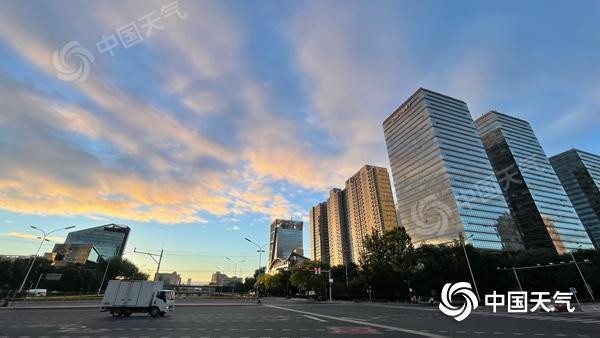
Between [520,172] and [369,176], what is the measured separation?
83172 mm

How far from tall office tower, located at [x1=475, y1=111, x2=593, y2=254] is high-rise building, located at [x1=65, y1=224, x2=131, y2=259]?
705 ft

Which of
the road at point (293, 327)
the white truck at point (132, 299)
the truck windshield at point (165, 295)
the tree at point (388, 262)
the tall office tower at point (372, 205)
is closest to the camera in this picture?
the road at point (293, 327)

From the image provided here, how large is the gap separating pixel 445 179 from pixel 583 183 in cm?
11785

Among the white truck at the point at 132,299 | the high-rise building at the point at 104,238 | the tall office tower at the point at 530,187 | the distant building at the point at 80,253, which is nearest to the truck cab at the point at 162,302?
the white truck at the point at 132,299

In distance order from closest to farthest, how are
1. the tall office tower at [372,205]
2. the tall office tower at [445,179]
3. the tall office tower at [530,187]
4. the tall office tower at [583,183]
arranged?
the tall office tower at [445,179] → the tall office tower at [530,187] → the tall office tower at [583,183] → the tall office tower at [372,205]

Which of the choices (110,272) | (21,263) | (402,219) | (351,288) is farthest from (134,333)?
(402,219)

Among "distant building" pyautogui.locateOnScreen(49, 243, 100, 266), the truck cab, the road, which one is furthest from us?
"distant building" pyautogui.locateOnScreen(49, 243, 100, 266)

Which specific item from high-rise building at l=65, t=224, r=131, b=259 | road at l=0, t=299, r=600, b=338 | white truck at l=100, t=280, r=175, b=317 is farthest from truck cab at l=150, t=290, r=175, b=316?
high-rise building at l=65, t=224, r=131, b=259

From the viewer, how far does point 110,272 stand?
336 feet

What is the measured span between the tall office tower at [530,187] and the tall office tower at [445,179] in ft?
59.7

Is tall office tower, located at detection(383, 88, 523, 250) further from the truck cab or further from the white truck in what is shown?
the white truck

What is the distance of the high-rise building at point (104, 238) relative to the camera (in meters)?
148

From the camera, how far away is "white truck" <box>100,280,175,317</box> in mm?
25016

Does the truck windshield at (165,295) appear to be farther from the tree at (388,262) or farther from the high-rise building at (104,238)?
the high-rise building at (104,238)
